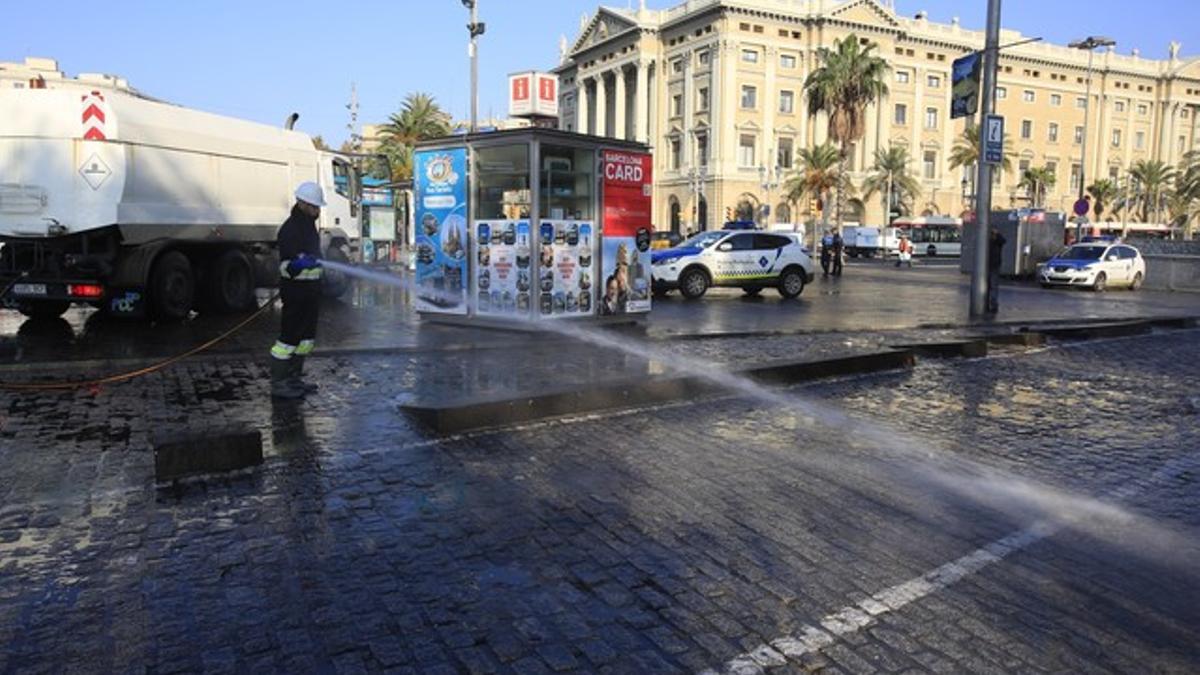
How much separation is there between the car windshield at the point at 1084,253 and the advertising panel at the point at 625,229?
21470 mm

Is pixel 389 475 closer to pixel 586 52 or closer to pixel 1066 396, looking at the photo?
pixel 1066 396

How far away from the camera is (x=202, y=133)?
14930 mm

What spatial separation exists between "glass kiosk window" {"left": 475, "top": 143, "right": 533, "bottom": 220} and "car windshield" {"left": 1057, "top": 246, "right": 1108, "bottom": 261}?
78.3ft

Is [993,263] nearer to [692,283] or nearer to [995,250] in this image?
[995,250]

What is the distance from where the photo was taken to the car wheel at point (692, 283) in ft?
74.8

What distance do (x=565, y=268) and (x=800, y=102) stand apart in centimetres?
7970

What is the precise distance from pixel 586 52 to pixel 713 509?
103075mm

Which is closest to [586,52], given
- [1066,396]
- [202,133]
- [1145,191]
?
[1145,191]

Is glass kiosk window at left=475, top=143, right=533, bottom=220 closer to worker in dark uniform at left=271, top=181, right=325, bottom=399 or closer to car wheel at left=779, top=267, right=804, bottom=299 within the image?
worker in dark uniform at left=271, top=181, right=325, bottom=399

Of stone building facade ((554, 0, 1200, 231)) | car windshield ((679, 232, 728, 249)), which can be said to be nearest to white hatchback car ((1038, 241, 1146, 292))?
car windshield ((679, 232, 728, 249))

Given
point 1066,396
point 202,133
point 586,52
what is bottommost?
point 1066,396

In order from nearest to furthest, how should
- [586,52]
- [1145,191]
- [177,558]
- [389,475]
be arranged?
[177,558]
[389,475]
[1145,191]
[586,52]

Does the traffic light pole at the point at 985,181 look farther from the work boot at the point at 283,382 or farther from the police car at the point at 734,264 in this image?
the work boot at the point at 283,382

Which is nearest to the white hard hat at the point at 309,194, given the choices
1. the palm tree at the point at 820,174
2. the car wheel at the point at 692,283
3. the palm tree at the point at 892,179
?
the car wheel at the point at 692,283
